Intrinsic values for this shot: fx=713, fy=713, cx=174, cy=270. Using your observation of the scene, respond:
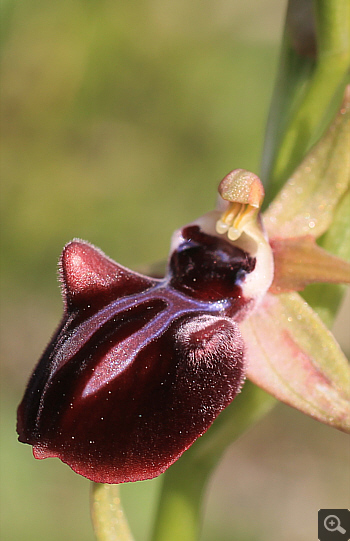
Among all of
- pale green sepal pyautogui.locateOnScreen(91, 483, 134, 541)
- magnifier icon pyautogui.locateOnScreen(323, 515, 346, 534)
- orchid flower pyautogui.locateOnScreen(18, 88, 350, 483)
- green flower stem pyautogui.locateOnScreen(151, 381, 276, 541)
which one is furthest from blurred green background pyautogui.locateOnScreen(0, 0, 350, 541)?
orchid flower pyautogui.locateOnScreen(18, 88, 350, 483)

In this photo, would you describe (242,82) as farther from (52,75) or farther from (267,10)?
(52,75)

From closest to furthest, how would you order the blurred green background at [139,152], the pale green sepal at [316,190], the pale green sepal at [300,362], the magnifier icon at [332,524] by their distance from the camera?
1. the pale green sepal at [300,362]
2. the pale green sepal at [316,190]
3. the magnifier icon at [332,524]
4. the blurred green background at [139,152]

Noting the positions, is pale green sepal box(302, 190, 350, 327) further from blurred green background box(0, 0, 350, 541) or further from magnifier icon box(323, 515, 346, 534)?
blurred green background box(0, 0, 350, 541)

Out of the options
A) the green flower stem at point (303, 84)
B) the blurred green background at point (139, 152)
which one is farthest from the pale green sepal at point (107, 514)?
the blurred green background at point (139, 152)

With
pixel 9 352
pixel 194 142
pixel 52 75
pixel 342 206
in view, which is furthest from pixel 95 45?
pixel 342 206

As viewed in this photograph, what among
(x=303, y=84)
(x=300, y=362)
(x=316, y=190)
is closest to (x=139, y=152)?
(x=303, y=84)

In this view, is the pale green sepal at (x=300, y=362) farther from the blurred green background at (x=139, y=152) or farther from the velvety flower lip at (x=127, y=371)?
the blurred green background at (x=139, y=152)
